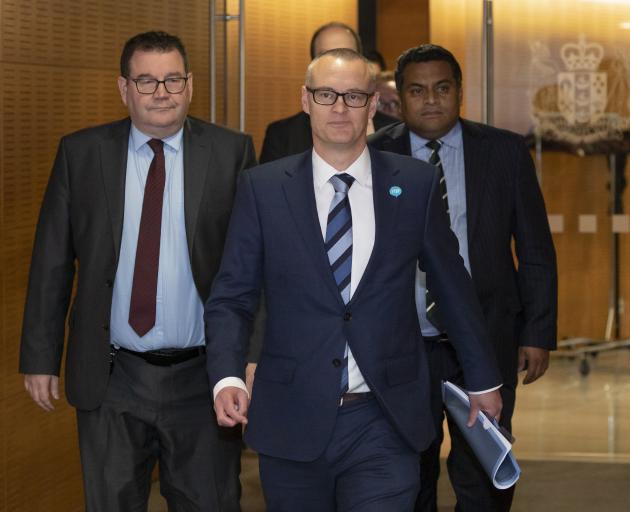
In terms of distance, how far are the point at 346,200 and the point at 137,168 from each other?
3.07 ft

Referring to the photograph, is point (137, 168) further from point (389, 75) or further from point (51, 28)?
point (389, 75)

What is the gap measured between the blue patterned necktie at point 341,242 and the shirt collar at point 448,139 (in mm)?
1206

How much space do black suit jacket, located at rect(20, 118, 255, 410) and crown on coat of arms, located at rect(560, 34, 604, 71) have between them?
3.38 m

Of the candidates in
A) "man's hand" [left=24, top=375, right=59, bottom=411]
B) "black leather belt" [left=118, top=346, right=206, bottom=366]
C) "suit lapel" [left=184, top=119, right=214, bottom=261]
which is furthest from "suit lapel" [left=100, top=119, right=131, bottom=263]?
"man's hand" [left=24, top=375, right=59, bottom=411]

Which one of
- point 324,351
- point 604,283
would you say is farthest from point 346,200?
point 604,283

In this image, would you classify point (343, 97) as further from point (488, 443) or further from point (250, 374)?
point (488, 443)

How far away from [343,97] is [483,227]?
1.25 m

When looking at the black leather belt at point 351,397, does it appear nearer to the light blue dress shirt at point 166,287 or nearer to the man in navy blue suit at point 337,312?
the man in navy blue suit at point 337,312

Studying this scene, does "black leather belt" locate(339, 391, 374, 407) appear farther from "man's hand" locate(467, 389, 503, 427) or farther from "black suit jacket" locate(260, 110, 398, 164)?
"black suit jacket" locate(260, 110, 398, 164)

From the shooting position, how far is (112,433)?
14.5 feet

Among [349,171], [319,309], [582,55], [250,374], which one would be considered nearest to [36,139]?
[250,374]

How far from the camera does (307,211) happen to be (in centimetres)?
379

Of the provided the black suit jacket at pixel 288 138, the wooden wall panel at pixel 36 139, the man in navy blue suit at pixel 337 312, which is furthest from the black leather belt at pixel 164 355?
the black suit jacket at pixel 288 138

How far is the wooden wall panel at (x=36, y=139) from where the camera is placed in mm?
5426
